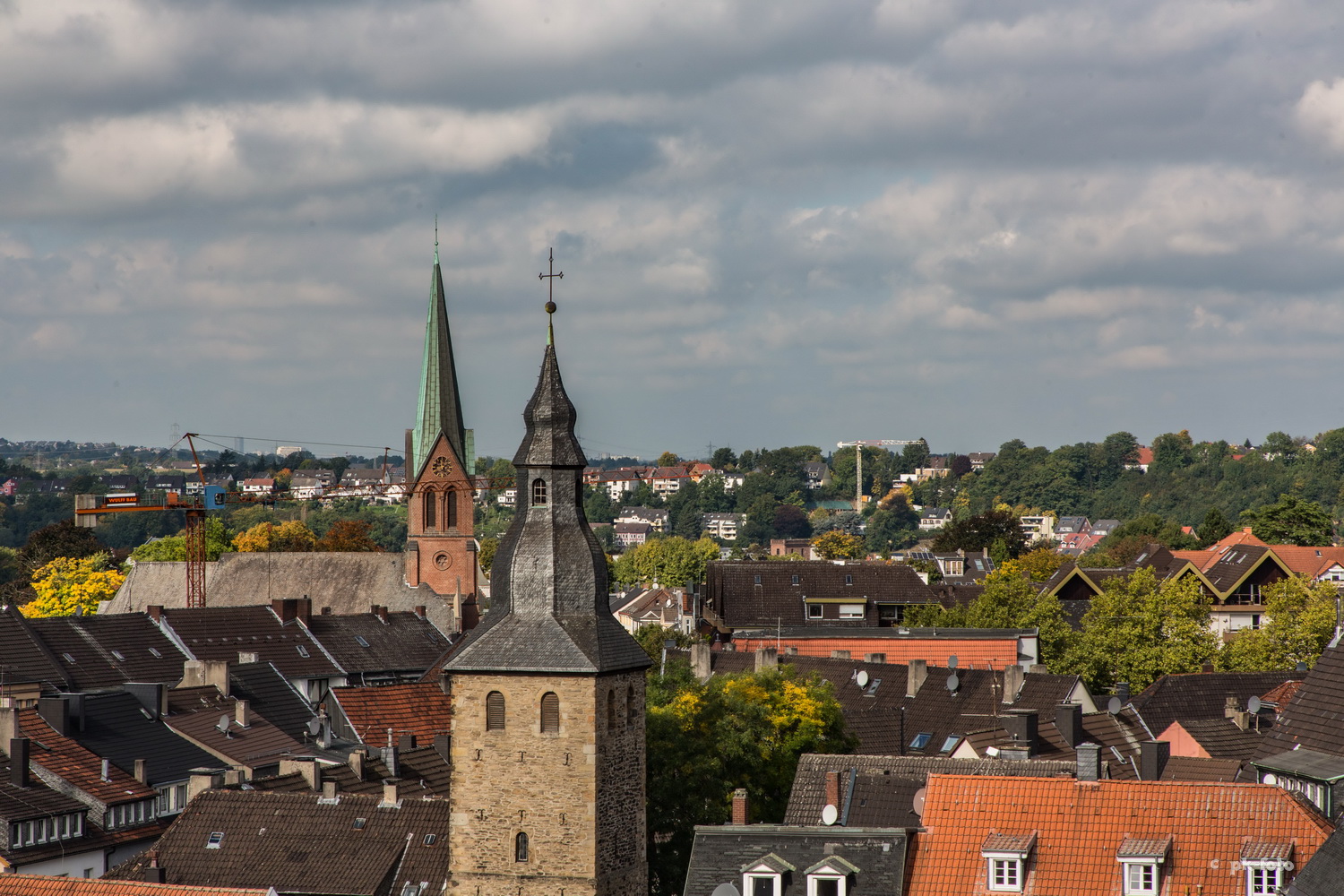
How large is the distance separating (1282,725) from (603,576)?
1653cm

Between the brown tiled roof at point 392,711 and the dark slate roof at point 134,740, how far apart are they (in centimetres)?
539

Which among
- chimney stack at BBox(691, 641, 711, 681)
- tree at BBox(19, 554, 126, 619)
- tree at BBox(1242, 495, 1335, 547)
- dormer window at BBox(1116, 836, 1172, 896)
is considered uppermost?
tree at BBox(1242, 495, 1335, 547)

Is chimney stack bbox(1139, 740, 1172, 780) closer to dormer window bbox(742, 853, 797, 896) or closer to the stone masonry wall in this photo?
dormer window bbox(742, 853, 797, 896)

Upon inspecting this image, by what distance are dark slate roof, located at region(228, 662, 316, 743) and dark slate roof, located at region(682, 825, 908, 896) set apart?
35604 mm

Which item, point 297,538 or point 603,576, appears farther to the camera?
point 297,538

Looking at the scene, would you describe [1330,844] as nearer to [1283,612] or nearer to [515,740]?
[515,740]

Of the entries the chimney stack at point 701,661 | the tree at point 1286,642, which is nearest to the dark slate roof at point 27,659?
the chimney stack at point 701,661

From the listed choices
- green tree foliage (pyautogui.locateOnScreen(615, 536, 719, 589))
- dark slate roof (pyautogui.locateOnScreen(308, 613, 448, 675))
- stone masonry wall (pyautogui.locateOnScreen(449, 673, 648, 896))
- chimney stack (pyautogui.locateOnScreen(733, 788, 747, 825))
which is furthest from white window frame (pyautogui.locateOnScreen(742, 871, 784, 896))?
green tree foliage (pyautogui.locateOnScreen(615, 536, 719, 589))

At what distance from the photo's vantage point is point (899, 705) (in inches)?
2512

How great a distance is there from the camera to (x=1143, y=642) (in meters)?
80.9

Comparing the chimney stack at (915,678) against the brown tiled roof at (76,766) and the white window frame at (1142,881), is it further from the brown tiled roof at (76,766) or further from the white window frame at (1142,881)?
the white window frame at (1142,881)

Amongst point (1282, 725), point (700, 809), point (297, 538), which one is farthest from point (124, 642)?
point (297, 538)

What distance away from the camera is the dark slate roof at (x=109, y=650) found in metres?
74.4

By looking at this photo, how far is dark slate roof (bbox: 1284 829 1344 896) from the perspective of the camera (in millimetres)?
29969
